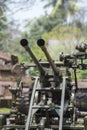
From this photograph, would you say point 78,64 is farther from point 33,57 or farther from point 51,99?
point 33,57

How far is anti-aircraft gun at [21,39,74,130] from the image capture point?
984 centimetres

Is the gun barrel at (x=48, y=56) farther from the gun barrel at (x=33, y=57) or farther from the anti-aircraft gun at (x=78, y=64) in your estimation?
the anti-aircraft gun at (x=78, y=64)

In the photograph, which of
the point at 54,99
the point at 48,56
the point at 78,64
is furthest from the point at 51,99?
the point at 48,56

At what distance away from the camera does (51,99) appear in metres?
10.2

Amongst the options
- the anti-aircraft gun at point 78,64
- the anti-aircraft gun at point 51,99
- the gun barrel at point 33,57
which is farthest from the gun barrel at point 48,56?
the anti-aircraft gun at point 78,64

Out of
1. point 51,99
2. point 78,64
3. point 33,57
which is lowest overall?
point 51,99

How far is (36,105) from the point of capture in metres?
9.98

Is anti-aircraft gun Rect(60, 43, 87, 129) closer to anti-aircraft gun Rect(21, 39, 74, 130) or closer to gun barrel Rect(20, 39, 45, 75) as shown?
anti-aircraft gun Rect(21, 39, 74, 130)

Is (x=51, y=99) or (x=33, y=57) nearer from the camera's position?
(x=33, y=57)

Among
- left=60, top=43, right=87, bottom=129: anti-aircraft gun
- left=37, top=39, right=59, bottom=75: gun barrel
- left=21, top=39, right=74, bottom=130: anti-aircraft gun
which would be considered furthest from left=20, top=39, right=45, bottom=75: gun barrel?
left=60, top=43, right=87, bottom=129: anti-aircraft gun

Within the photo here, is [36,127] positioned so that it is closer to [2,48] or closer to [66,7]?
[2,48]

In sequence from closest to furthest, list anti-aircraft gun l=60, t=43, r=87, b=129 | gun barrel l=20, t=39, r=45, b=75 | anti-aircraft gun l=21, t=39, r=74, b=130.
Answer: gun barrel l=20, t=39, r=45, b=75 → anti-aircraft gun l=21, t=39, r=74, b=130 → anti-aircraft gun l=60, t=43, r=87, b=129

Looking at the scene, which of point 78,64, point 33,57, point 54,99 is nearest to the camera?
point 33,57

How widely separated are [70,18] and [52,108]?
4891 cm
